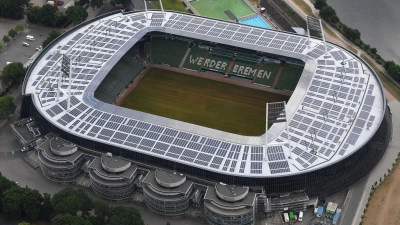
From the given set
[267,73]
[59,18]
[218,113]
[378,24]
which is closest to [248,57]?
[267,73]

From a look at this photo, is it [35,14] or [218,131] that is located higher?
[218,131]

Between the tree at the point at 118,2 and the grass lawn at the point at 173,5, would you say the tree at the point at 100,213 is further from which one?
the grass lawn at the point at 173,5

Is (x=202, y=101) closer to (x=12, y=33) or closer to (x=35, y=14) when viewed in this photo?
(x=12, y=33)

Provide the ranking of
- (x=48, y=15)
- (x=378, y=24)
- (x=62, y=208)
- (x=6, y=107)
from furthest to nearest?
(x=378, y=24)
(x=48, y=15)
(x=6, y=107)
(x=62, y=208)

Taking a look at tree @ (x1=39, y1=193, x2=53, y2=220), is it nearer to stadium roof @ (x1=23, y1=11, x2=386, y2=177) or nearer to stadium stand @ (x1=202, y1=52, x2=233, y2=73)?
stadium roof @ (x1=23, y1=11, x2=386, y2=177)

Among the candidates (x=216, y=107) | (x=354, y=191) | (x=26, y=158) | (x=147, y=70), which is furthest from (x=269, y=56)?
(x=26, y=158)

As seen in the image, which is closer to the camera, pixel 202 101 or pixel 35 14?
pixel 202 101

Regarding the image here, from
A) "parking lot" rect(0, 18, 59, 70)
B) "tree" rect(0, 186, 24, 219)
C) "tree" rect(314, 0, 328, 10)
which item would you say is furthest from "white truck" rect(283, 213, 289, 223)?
"parking lot" rect(0, 18, 59, 70)

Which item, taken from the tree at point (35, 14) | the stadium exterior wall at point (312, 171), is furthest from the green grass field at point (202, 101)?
the tree at point (35, 14)
